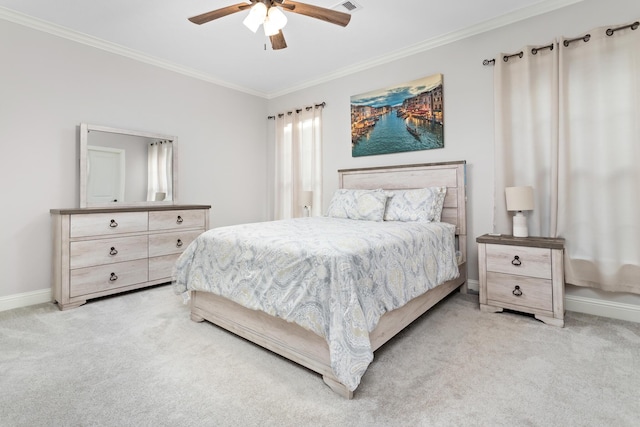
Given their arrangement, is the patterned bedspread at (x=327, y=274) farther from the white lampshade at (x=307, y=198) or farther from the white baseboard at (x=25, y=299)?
the white lampshade at (x=307, y=198)

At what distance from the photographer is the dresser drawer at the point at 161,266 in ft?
11.0

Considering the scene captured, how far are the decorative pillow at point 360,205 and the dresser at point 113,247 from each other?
1.74 m

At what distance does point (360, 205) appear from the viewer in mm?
3275

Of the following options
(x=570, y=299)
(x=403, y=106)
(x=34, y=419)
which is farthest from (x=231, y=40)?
(x=570, y=299)

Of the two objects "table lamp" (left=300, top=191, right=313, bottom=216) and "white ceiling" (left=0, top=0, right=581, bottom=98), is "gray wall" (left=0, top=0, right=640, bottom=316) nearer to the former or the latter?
"white ceiling" (left=0, top=0, right=581, bottom=98)

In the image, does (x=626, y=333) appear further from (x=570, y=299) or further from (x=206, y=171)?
(x=206, y=171)

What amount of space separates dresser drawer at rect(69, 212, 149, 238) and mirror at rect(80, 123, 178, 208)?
355 millimetres

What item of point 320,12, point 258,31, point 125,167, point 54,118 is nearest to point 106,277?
point 125,167

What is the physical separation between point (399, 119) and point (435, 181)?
88cm

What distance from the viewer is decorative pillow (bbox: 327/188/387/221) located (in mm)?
3154

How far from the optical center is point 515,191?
103 inches

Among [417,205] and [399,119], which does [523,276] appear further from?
[399,119]

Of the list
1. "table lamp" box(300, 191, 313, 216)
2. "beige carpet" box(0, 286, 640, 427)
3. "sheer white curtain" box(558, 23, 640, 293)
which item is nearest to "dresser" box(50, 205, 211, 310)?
"beige carpet" box(0, 286, 640, 427)

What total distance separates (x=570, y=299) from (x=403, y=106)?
246 cm
